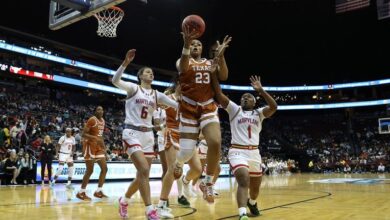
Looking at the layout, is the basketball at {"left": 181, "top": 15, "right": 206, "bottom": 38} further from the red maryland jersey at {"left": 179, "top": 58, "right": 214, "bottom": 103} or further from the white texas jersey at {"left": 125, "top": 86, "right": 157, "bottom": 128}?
the white texas jersey at {"left": 125, "top": 86, "right": 157, "bottom": 128}

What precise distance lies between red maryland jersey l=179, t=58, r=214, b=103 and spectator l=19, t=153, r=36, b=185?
1290 centimetres

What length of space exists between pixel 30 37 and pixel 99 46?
19.8ft

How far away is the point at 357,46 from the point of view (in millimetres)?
39906

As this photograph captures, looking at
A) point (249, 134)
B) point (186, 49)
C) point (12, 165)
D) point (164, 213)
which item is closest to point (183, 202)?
point (164, 213)

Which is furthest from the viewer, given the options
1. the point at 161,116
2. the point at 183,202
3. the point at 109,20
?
the point at 109,20

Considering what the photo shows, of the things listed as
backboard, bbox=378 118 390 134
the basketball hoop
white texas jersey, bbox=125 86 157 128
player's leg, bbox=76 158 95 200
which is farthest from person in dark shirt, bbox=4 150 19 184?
backboard, bbox=378 118 390 134

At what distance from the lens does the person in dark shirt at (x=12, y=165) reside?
15.5m

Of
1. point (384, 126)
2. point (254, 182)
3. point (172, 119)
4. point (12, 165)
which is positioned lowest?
point (254, 182)

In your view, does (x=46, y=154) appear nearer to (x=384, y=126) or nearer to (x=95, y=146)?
(x=95, y=146)

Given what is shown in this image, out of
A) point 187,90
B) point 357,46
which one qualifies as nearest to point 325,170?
point 357,46

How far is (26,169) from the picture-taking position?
54.1ft

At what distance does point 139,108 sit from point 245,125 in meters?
1.69

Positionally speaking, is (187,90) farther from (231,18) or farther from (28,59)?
(28,59)

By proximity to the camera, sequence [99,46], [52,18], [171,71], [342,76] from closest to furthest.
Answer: [52,18] → [99,46] → [171,71] → [342,76]
